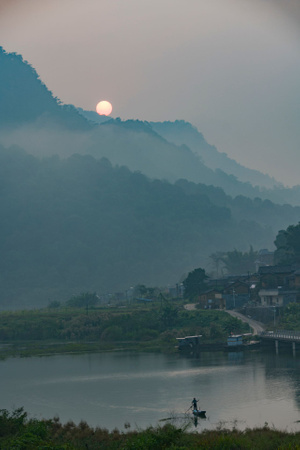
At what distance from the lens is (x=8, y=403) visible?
47.6 meters

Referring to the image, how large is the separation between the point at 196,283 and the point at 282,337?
40.0 meters

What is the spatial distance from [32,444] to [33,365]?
1368 inches

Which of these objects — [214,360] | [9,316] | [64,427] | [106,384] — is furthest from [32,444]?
[9,316]

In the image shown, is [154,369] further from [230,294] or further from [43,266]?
[43,266]

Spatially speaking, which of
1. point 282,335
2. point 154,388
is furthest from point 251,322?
point 154,388

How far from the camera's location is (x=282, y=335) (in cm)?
6769

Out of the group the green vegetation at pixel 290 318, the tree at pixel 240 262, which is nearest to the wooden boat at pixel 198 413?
the green vegetation at pixel 290 318

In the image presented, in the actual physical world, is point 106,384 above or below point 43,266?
below

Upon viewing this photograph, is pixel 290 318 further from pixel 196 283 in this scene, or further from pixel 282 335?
pixel 196 283

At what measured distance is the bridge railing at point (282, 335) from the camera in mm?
65625

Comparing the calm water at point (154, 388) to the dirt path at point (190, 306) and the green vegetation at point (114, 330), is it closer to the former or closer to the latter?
the green vegetation at point (114, 330)

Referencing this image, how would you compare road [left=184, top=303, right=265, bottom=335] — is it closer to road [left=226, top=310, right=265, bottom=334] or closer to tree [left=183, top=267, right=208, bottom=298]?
road [left=226, top=310, right=265, bottom=334]

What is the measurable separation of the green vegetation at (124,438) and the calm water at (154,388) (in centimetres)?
378

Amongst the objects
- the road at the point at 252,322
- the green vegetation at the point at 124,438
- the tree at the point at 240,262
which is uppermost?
the tree at the point at 240,262
